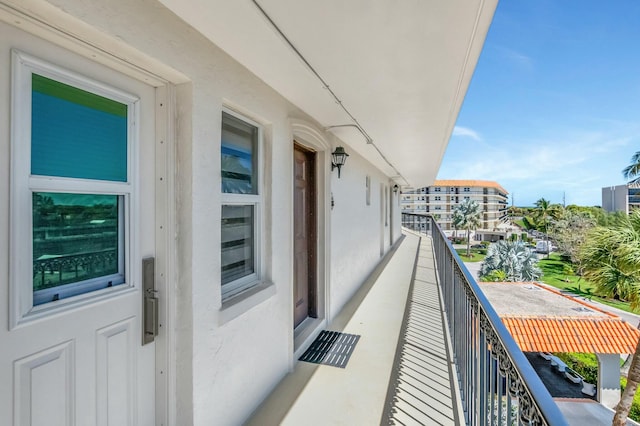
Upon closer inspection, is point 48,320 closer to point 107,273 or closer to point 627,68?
point 107,273

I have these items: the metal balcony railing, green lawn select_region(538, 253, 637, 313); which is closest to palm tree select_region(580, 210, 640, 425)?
the metal balcony railing

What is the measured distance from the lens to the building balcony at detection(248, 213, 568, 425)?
43.1 inches

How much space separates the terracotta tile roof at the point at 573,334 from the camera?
24.6 ft

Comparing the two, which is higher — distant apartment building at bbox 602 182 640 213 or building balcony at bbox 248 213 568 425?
distant apartment building at bbox 602 182 640 213

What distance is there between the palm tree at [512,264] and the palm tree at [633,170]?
11.0 m

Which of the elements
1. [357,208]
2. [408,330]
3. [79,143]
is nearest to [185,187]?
[79,143]

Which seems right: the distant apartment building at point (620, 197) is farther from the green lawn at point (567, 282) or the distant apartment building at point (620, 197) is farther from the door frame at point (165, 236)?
the door frame at point (165, 236)

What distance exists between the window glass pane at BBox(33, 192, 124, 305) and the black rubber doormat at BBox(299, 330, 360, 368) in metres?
2.00

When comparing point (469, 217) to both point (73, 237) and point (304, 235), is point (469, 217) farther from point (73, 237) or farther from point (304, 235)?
point (73, 237)

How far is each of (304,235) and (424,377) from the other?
1.73 meters

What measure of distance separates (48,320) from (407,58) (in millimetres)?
2075

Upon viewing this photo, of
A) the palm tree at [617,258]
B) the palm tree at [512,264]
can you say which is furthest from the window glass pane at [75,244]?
the palm tree at [512,264]

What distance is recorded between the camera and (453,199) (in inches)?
2496

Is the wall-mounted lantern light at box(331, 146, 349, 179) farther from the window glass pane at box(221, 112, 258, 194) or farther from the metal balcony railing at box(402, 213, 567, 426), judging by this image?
the metal balcony railing at box(402, 213, 567, 426)
